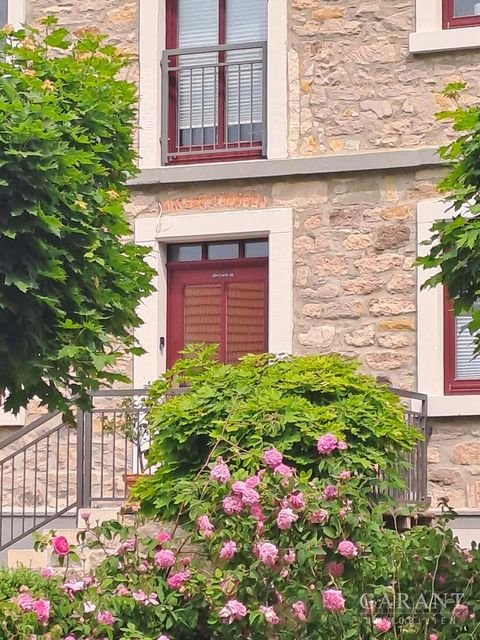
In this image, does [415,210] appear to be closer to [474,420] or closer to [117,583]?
[474,420]

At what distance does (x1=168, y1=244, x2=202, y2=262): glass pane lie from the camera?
45.8 feet

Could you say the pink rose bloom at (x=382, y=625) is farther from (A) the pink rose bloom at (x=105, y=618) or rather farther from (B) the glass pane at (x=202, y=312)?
(B) the glass pane at (x=202, y=312)

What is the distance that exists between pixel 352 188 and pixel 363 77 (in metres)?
0.93

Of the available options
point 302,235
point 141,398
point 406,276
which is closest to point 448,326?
point 406,276

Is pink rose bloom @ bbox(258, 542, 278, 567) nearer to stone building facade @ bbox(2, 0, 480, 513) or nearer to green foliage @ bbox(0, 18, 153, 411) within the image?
green foliage @ bbox(0, 18, 153, 411)

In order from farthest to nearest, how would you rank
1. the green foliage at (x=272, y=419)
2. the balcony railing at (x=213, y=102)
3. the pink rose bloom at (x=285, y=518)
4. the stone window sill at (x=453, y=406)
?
1. the balcony railing at (x=213, y=102)
2. the stone window sill at (x=453, y=406)
3. the green foliage at (x=272, y=419)
4. the pink rose bloom at (x=285, y=518)

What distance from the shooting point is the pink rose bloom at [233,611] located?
7.88 m

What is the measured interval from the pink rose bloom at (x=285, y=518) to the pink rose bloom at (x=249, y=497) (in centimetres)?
16

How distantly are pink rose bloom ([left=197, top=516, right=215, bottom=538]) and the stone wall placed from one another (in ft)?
18.4

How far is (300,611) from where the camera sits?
310 inches

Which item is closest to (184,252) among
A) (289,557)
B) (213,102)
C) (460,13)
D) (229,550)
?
(213,102)

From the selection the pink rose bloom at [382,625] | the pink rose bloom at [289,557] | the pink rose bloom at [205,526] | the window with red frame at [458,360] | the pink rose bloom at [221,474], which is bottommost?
the pink rose bloom at [382,625]

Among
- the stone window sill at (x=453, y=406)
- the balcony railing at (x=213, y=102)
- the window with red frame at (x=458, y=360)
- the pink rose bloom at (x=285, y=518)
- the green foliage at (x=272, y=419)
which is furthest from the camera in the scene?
the balcony railing at (x=213, y=102)

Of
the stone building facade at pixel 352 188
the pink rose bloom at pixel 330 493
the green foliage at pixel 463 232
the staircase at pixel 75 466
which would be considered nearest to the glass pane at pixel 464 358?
the stone building facade at pixel 352 188
